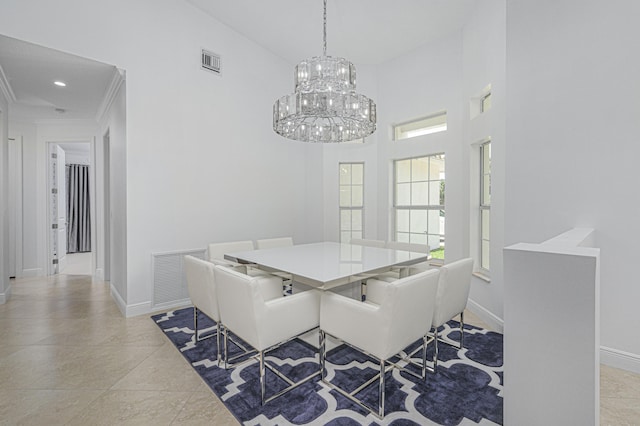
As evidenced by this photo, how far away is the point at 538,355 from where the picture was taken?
1.06 m

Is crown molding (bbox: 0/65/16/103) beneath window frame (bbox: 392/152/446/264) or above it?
above

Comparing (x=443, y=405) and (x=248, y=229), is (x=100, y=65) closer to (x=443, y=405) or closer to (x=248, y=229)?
(x=248, y=229)

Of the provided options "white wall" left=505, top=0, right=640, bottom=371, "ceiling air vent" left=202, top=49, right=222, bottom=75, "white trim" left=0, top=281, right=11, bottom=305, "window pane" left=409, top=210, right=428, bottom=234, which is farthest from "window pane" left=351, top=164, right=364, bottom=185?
"white trim" left=0, top=281, right=11, bottom=305

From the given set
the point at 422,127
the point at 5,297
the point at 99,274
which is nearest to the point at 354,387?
the point at 422,127

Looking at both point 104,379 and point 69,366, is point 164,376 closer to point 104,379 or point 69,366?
point 104,379

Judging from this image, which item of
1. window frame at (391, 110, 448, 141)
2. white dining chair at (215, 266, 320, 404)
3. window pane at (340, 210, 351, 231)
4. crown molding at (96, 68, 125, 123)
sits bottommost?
white dining chair at (215, 266, 320, 404)

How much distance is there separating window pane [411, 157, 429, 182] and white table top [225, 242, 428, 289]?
2.01 m

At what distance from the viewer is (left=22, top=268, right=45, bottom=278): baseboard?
5133 millimetres

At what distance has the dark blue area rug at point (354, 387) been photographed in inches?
66.9

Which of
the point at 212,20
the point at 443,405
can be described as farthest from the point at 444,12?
the point at 443,405

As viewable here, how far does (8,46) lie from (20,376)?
2928 millimetres

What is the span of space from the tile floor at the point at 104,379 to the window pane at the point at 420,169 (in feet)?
7.15

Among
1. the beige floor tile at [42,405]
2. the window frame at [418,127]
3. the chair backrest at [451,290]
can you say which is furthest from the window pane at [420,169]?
the beige floor tile at [42,405]

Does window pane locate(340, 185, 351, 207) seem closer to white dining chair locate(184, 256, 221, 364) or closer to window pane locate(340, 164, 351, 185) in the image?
window pane locate(340, 164, 351, 185)
